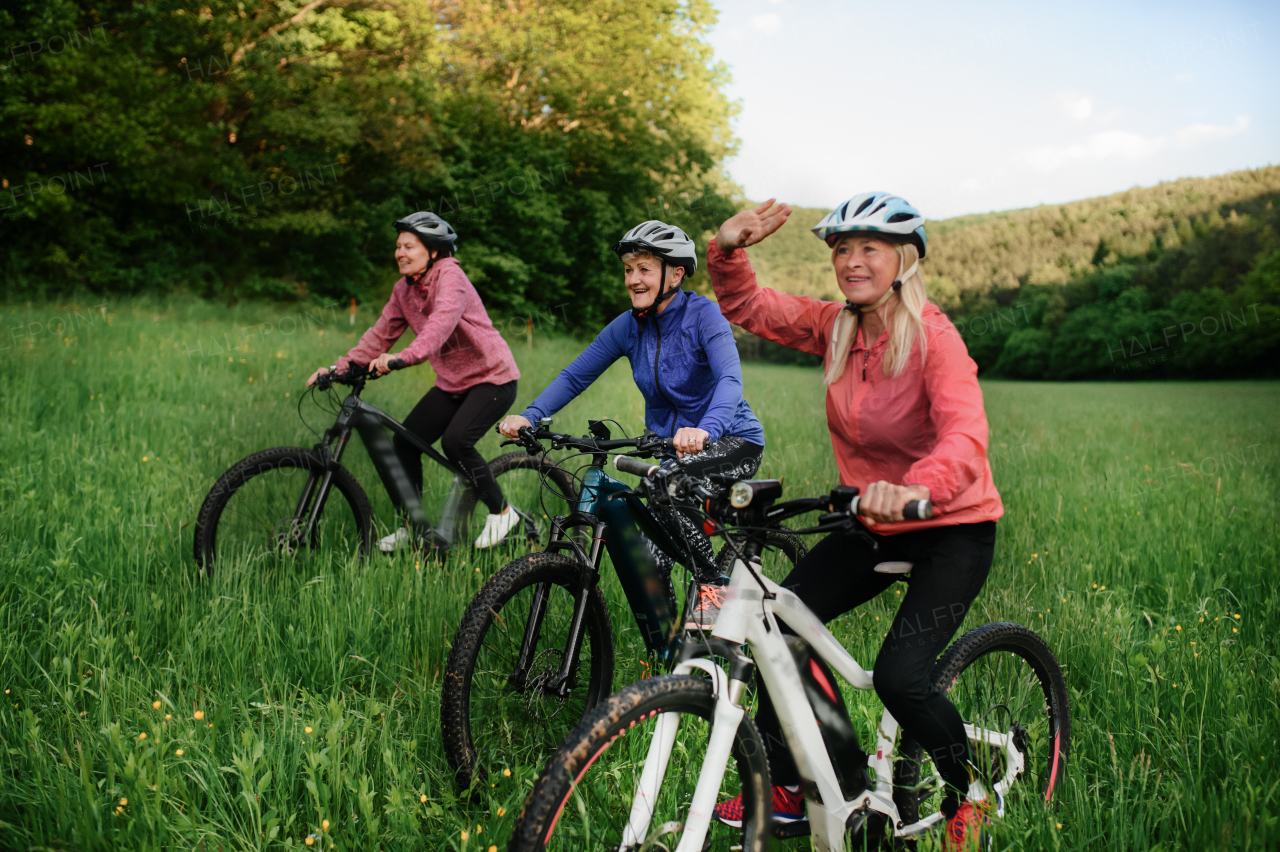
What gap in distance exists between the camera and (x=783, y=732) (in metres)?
2.17

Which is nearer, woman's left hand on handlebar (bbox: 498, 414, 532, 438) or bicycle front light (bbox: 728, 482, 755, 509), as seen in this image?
bicycle front light (bbox: 728, 482, 755, 509)

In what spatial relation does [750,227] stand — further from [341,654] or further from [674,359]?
[341,654]

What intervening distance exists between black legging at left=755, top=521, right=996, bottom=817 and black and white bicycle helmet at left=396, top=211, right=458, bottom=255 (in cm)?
328

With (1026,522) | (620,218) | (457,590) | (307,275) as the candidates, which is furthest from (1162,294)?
(457,590)

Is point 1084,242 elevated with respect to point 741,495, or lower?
elevated

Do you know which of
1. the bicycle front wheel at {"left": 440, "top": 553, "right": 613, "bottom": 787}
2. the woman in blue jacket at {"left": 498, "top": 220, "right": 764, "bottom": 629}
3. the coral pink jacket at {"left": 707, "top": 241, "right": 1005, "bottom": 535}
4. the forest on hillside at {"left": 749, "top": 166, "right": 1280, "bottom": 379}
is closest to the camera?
the coral pink jacket at {"left": 707, "top": 241, "right": 1005, "bottom": 535}

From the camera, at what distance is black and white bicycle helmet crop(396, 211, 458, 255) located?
4711 millimetres

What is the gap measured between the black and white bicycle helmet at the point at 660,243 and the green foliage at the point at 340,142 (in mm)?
19032

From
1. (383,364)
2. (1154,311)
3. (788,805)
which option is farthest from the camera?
(1154,311)

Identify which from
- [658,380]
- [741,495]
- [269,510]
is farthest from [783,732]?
[269,510]

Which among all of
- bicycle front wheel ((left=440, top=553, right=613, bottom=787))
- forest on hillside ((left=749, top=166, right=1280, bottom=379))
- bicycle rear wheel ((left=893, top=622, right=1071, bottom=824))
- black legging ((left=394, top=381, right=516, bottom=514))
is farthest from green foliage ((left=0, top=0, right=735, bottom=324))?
bicycle rear wheel ((left=893, top=622, right=1071, bottom=824))

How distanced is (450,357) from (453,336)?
0.14 meters

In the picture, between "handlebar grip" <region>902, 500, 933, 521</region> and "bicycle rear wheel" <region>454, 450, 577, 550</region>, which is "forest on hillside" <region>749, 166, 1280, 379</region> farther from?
"handlebar grip" <region>902, 500, 933, 521</region>

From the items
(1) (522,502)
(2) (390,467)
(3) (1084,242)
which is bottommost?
(1) (522,502)
